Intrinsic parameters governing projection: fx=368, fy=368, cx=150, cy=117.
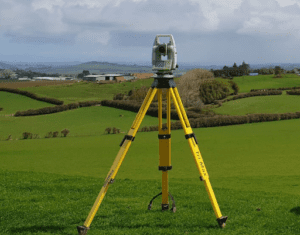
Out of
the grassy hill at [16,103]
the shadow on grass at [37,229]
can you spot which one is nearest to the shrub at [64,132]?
the grassy hill at [16,103]

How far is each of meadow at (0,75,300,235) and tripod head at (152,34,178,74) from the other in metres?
3.47

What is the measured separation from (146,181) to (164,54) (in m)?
6.93

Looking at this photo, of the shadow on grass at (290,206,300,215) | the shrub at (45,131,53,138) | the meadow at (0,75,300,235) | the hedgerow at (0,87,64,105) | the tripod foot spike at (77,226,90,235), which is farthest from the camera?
the hedgerow at (0,87,64,105)

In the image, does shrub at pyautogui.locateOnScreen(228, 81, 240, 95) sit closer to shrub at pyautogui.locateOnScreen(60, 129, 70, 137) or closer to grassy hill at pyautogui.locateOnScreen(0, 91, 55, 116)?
shrub at pyautogui.locateOnScreen(60, 129, 70, 137)

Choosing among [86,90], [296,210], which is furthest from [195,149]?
[86,90]

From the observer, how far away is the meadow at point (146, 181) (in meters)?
8.42

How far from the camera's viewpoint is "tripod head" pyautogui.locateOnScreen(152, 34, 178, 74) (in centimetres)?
726

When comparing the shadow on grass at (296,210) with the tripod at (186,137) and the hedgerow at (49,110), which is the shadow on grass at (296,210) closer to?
the tripod at (186,137)

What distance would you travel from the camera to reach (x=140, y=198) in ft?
34.9

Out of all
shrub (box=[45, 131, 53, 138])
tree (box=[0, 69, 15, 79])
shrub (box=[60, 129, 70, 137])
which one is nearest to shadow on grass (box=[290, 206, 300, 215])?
shrub (box=[60, 129, 70, 137])

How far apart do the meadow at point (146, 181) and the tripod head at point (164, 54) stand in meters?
3.47

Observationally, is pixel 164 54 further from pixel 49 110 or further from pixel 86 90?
pixel 86 90

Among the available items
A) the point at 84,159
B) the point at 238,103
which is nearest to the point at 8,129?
the point at 84,159

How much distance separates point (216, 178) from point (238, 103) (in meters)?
25.4
